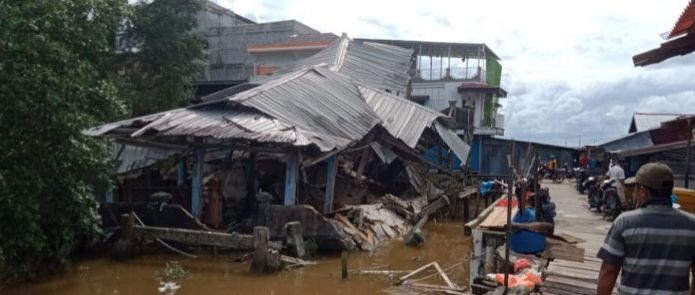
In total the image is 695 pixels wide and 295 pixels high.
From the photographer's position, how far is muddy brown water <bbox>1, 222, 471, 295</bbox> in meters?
10.7

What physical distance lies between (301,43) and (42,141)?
26.0 metres

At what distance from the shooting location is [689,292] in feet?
12.8

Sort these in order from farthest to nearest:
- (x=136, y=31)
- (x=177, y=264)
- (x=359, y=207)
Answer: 1. (x=136, y=31)
2. (x=359, y=207)
3. (x=177, y=264)

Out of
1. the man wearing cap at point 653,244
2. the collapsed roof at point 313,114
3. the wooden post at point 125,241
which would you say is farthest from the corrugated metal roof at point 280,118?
the man wearing cap at point 653,244

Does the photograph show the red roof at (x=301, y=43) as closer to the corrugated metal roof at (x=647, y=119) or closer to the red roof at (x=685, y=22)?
the corrugated metal roof at (x=647, y=119)

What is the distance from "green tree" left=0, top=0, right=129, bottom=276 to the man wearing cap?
8980 mm

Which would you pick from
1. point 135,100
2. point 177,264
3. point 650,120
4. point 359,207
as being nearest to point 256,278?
point 177,264

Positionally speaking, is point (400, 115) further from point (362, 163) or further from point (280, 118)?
point (280, 118)

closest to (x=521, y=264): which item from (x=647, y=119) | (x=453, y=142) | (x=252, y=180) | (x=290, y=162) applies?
(x=290, y=162)

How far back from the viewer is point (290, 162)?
13.9 metres

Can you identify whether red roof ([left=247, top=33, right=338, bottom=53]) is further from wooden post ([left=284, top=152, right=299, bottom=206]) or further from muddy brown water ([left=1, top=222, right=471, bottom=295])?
muddy brown water ([left=1, top=222, right=471, bottom=295])

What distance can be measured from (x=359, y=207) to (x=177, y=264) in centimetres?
540

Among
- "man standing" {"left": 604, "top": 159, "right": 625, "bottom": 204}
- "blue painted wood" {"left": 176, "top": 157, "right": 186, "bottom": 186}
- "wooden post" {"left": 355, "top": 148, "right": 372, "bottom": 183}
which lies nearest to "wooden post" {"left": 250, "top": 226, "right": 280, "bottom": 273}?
"blue painted wood" {"left": 176, "top": 157, "right": 186, "bottom": 186}

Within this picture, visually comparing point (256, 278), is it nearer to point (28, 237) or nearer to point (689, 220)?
point (28, 237)
